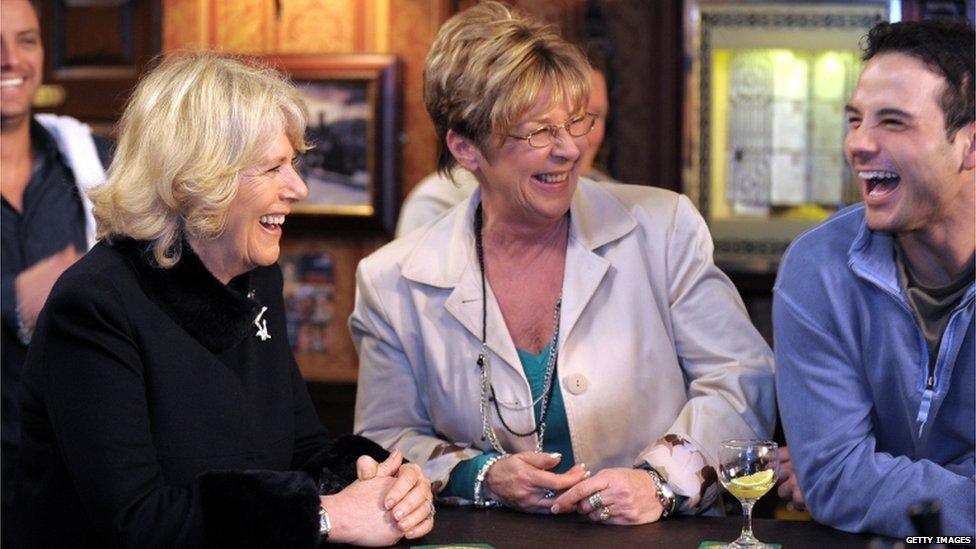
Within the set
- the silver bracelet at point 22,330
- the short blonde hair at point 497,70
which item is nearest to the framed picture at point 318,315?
the silver bracelet at point 22,330

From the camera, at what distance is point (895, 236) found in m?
2.63

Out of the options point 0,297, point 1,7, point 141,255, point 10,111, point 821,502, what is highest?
point 1,7

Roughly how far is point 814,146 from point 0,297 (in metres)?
3.31

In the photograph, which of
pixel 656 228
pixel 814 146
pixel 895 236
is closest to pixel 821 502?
pixel 895 236

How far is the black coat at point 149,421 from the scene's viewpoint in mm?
2326

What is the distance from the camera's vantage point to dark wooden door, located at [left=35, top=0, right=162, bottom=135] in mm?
6031

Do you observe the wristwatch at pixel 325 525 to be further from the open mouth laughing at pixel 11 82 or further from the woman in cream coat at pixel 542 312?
the open mouth laughing at pixel 11 82

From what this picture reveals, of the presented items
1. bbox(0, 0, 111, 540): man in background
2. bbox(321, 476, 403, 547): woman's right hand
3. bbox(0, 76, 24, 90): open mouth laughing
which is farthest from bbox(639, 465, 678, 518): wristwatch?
bbox(0, 76, 24, 90): open mouth laughing

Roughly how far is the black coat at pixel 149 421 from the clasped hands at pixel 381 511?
83mm

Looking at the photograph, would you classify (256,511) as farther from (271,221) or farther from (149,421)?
(271,221)

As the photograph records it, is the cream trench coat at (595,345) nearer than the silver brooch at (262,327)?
No

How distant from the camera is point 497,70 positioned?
9.87 ft

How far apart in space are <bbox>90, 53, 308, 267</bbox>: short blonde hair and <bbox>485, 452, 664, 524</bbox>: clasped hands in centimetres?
77

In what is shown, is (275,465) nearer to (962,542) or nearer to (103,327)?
(103,327)
